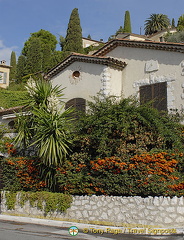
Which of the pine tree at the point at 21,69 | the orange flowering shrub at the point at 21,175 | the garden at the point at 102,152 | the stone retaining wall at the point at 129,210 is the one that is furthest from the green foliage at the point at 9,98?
the stone retaining wall at the point at 129,210

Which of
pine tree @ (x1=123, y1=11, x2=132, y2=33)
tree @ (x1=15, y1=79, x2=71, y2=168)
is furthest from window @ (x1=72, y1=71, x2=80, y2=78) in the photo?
pine tree @ (x1=123, y1=11, x2=132, y2=33)

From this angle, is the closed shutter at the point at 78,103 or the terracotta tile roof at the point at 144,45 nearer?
the terracotta tile roof at the point at 144,45

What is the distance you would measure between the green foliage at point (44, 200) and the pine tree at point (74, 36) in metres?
38.5

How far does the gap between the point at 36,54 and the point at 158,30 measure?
2708 centimetres

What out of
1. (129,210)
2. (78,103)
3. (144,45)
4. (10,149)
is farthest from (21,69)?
(129,210)

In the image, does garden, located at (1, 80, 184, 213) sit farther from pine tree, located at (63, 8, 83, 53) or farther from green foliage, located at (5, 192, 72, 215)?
pine tree, located at (63, 8, 83, 53)

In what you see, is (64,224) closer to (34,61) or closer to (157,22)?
(34,61)

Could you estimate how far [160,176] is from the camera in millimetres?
12094

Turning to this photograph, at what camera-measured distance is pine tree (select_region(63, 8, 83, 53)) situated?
5184 centimetres

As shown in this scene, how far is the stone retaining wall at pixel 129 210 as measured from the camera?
36.6 ft

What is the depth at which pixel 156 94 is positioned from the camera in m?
17.5

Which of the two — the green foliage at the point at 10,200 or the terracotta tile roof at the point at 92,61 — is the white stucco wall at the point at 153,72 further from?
the green foliage at the point at 10,200

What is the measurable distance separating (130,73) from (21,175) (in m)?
8.58

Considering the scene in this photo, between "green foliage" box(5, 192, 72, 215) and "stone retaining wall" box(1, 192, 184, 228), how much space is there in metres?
0.26
